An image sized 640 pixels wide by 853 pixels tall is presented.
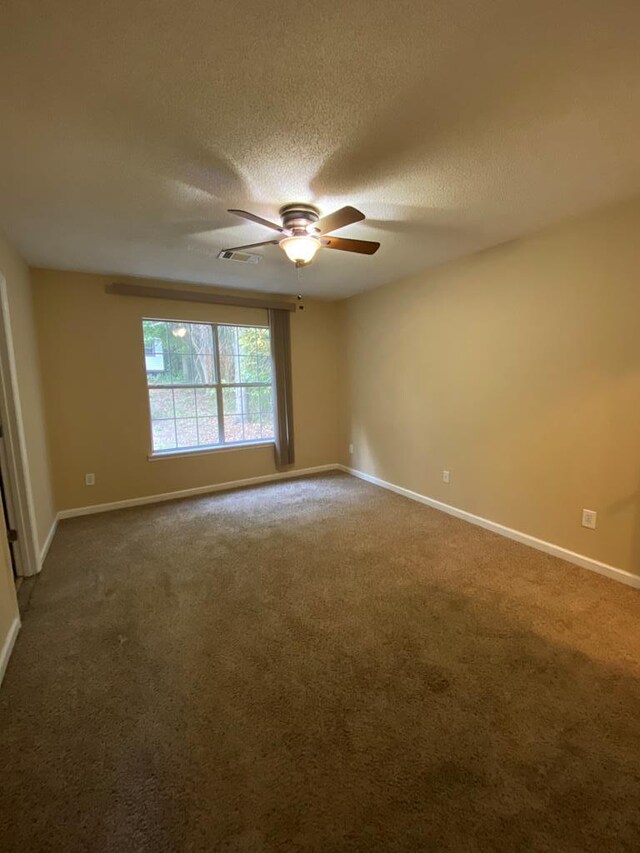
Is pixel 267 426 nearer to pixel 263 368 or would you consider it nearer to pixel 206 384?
pixel 263 368

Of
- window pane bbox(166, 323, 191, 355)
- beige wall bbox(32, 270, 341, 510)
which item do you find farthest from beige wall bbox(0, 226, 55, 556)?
window pane bbox(166, 323, 191, 355)

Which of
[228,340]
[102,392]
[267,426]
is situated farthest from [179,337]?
[267,426]

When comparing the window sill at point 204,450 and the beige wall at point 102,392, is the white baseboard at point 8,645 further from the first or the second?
the window sill at point 204,450

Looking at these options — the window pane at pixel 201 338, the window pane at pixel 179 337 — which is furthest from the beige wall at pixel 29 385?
the window pane at pixel 201 338

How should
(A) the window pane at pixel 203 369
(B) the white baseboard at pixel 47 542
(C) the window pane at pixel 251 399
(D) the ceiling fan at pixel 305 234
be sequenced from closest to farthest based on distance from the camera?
(D) the ceiling fan at pixel 305 234 → (B) the white baseboard at pixel 47 542 → (A) the window pane at pixel 203 369 → (C) the window pane at pixel 251 399

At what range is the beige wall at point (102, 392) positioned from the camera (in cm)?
361

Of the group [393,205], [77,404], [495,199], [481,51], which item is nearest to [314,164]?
[393,205]

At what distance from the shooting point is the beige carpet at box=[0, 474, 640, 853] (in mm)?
1174

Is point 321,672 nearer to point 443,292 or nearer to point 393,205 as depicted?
point 393,205

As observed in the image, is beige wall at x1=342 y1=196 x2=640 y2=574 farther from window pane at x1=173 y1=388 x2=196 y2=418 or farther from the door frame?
the door frame

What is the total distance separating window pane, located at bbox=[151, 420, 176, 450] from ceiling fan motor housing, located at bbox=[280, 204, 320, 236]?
2.75 metres

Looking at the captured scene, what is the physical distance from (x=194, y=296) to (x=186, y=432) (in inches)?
59.7

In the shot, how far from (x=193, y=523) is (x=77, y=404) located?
1.66 metres

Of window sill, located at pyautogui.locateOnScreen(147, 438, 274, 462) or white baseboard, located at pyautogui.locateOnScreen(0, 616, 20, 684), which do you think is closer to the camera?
white baseboard, located at pyautogui.locateOnScreen(0, 616, 20, 684)
